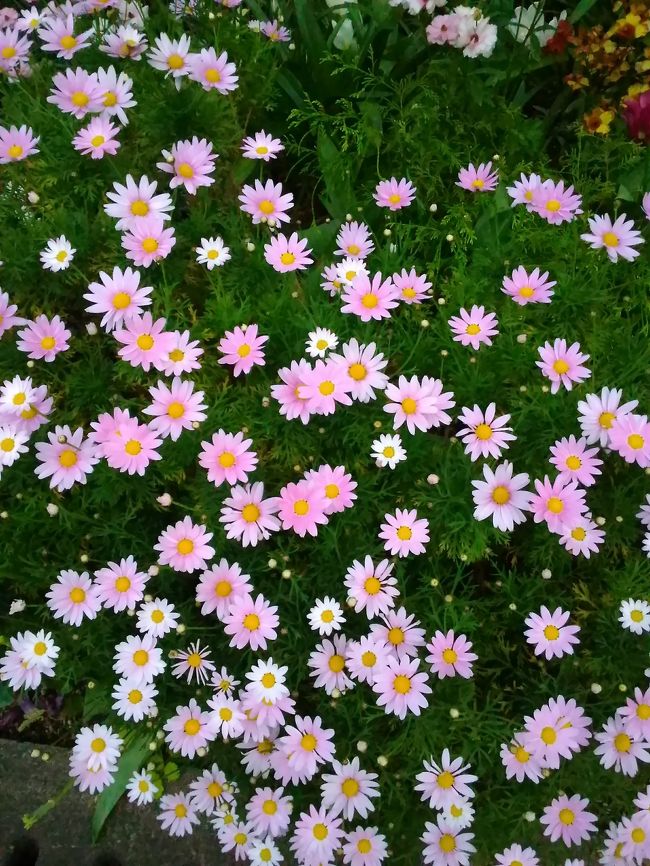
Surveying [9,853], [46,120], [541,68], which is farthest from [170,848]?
[541,68]

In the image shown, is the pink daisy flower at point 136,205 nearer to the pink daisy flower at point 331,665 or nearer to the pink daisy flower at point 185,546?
the pink daisy flower at point 185,546

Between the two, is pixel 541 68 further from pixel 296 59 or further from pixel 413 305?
pixel 413 305

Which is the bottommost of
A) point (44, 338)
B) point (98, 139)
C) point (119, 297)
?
point (44, 338)

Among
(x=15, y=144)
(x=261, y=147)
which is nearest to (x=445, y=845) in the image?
(x=261, y=147)

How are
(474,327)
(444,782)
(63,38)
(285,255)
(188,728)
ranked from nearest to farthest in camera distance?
(444,782) → (188,728) → (474,327) → (285,255) → (63,38)

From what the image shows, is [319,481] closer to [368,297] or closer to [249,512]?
[249,512]

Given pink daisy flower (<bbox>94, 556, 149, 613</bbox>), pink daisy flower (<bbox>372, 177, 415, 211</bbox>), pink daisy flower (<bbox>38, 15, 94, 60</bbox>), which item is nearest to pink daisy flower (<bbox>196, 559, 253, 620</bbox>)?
pink daisy flower (<bbox>94, 556, 149, 613</bbox>)
